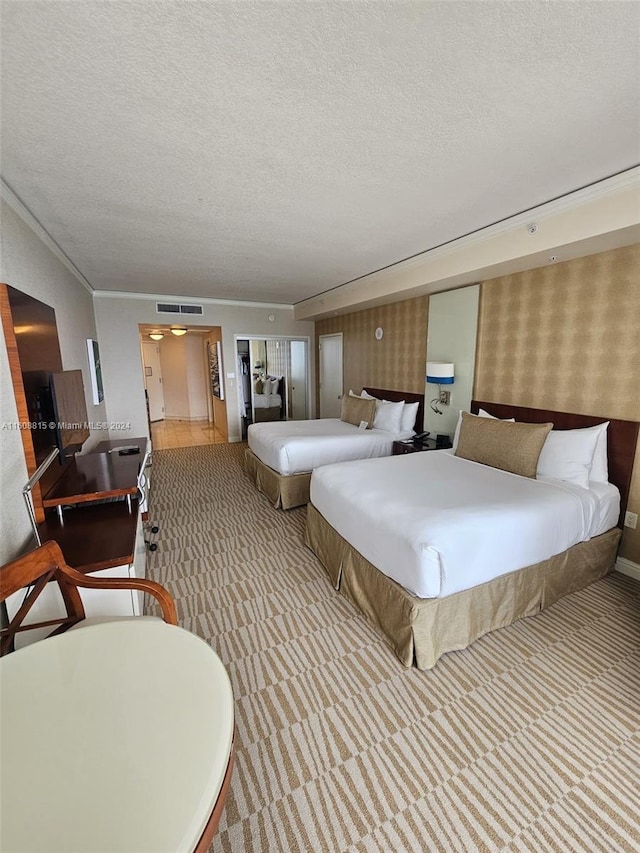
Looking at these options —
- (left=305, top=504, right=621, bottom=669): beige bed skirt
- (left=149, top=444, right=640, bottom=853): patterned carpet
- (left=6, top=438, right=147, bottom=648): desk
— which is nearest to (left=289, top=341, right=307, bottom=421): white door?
(left=6, top=438, right=147, bottom=648): desk

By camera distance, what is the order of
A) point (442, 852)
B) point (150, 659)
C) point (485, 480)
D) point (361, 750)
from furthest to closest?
point (485, 480) < point (361, 750) < point (442, 852) < point (150, 659)

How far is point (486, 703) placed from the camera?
1695mm

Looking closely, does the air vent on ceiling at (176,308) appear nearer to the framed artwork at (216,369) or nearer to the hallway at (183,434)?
the framed artwork at (216,369)

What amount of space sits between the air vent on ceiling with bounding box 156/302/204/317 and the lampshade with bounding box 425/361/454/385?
420 centimetres

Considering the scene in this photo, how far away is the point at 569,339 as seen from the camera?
2.92m

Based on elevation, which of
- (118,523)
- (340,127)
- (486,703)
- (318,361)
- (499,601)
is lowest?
(486,703)

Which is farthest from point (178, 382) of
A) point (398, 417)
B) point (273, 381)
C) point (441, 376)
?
point (441, 376)

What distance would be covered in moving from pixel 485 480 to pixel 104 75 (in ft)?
9.78

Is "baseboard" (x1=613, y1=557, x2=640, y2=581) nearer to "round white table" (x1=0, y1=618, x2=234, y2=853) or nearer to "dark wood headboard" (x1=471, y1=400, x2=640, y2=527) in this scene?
"dark wood headboard" (x1=471, y1=400, x2=640, y2=527)

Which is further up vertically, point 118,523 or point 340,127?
point 340,127

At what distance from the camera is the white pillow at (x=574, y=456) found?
2.62m

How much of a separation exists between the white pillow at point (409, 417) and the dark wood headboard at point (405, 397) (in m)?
0.08

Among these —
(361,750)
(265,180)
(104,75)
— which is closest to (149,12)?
(104,75)

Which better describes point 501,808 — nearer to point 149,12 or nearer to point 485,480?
point 485,480
